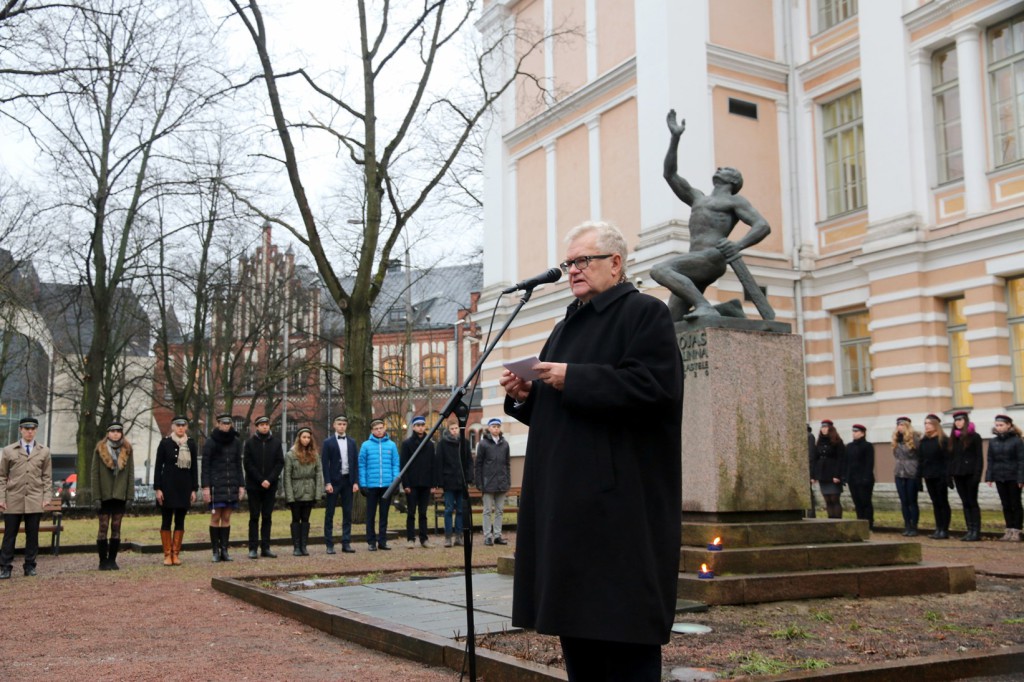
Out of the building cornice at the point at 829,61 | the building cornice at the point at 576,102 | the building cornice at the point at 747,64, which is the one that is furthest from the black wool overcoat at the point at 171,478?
the building cornice at the point at 829,61

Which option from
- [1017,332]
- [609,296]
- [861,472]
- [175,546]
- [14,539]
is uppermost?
[1017,332]

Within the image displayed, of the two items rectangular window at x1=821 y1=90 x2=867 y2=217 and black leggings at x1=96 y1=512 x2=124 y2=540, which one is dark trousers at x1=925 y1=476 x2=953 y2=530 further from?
black leggings at x1=96 y1=512 x2=124 y2=540

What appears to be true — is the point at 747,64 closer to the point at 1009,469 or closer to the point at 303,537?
the point at 1009,469

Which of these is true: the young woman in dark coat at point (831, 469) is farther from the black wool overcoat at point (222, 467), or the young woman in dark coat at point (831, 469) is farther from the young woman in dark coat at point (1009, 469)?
the black wool overcoat at point (222, 467)

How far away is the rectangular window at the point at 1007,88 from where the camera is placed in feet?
71.8

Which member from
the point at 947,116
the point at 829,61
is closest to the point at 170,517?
the point at 947,116

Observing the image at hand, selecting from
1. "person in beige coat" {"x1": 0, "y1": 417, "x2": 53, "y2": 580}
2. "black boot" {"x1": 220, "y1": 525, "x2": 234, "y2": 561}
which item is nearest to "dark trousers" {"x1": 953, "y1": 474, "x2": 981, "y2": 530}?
"black boot" {"x1": 220, "y1": 525, "x2": 234, "y2": 561}

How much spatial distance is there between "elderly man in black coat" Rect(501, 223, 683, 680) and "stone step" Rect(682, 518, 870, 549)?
5484 millimetres

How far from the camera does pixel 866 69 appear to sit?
2466cm

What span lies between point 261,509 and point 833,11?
20.4m

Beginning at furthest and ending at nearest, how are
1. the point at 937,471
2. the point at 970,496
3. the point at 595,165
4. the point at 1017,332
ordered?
the point at 595,165 < the point at 1017,332 < the point at 937,471 < the point at 970,496

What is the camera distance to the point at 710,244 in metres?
10.9

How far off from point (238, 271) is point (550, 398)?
40913 mm

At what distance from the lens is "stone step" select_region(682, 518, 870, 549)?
29.9ft
